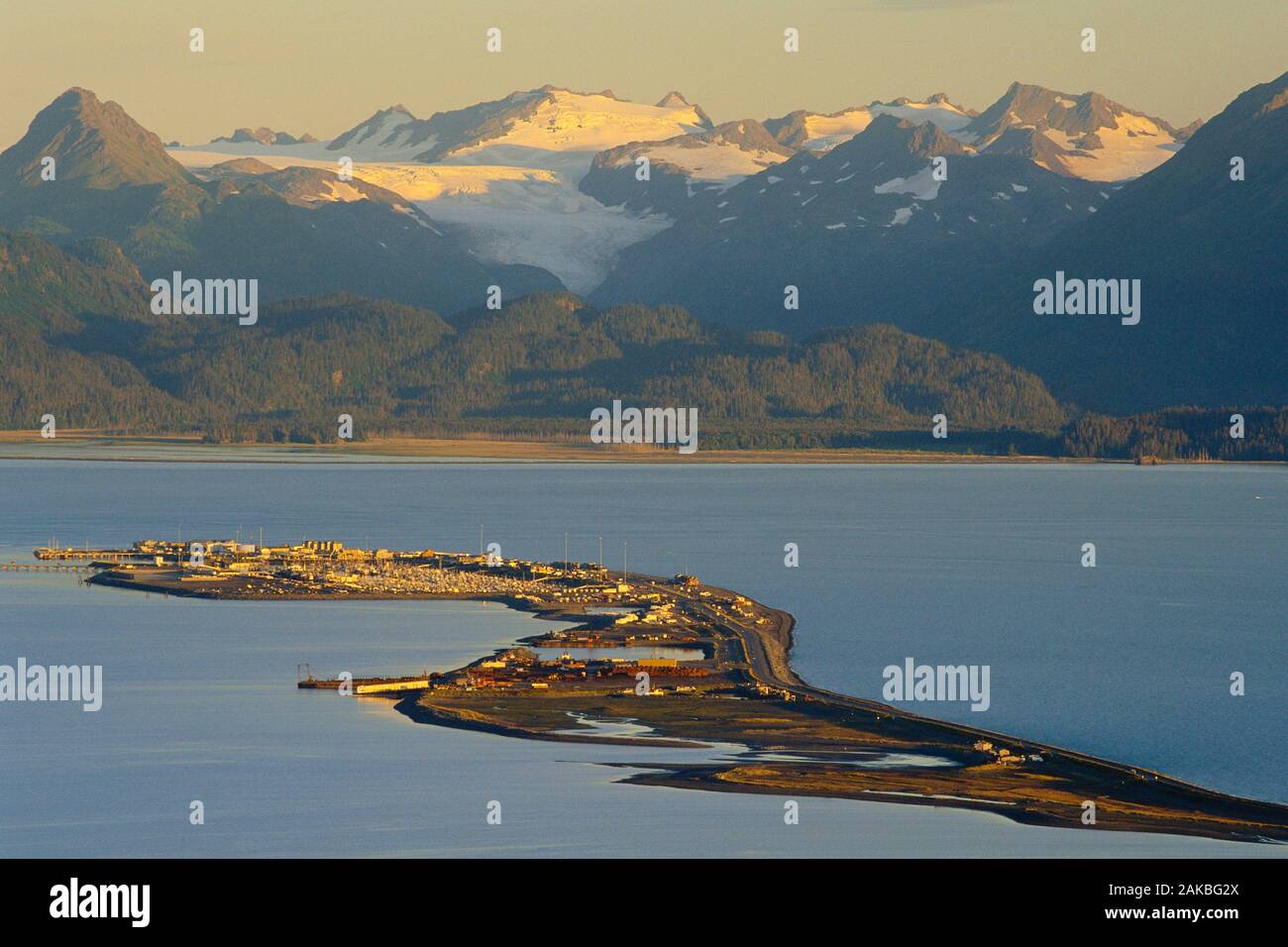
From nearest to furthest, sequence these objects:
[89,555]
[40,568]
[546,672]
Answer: [546,672]
[40,568]
[89,555]

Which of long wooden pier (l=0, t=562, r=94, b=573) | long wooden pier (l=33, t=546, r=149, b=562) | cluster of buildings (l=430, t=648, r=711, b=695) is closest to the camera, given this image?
cluster of buildings (l=430, t=648, r=711, b=695)

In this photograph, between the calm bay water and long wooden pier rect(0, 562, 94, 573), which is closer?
the calm bay water

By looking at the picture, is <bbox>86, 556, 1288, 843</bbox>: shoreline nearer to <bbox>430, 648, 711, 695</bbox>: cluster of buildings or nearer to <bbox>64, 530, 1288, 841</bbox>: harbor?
<bbox>64, 530, 1288, 841</bbox>: harbor

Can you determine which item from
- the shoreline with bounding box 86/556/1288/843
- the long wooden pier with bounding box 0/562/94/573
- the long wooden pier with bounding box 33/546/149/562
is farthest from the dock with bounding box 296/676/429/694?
the long wooden pier with bounding box 33/546/149/562

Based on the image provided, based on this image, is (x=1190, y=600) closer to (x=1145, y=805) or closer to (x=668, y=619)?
(x=668, y=619)

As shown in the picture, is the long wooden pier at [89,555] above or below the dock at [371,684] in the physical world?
above

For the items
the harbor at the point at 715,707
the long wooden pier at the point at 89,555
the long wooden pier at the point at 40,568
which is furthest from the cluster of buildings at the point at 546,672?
the long wooden pier at the point at 89,555

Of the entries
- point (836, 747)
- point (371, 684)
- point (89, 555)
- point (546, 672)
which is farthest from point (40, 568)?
point (836, 747)

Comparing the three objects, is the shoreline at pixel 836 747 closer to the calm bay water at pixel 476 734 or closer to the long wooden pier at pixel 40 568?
the calm bay water at pixel 476 734

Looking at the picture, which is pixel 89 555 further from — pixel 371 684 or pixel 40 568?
pixel 371 684

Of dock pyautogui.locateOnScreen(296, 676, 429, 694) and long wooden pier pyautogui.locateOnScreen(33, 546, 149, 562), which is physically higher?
long wooden pier pyautogui.locateOnScreen(33, 546, 149, 562)
